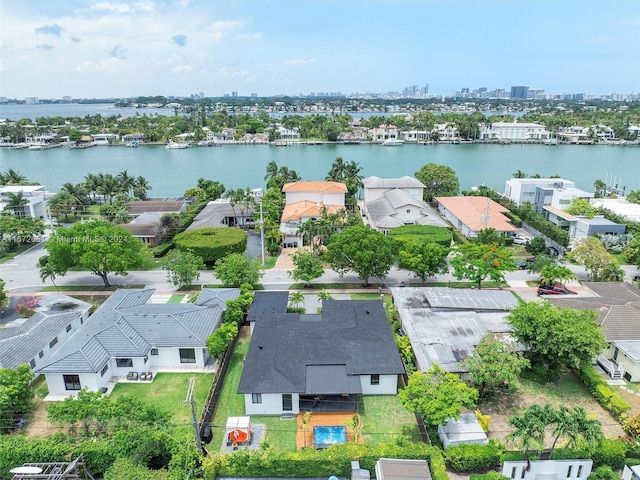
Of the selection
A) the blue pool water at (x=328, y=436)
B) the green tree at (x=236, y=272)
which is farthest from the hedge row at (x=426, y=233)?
the blue pool water at (x=328, y=436)

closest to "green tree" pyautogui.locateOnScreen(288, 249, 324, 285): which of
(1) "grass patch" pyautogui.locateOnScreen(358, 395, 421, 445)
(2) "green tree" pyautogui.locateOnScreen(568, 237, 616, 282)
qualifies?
(1) "grass patch" pyautogui.locateOnScreen(358, 395, 421, 445)

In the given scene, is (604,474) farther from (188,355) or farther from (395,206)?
(395,206)

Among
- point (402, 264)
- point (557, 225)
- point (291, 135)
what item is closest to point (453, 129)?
point (291, 135)

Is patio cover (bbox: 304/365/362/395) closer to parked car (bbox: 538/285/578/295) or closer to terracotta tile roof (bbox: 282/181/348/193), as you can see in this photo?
parked car (bbox: 538/285/578/295)

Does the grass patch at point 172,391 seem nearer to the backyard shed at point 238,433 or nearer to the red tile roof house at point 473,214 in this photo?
the backyard shed at point 238,433

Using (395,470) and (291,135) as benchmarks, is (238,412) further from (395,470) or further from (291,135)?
(291,135)

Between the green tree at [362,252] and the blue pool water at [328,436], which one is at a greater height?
the green tree at [362,252]
